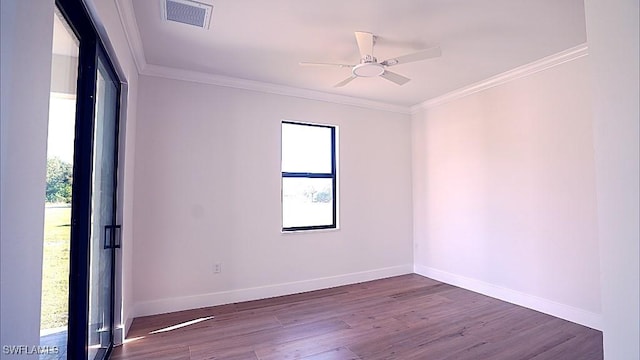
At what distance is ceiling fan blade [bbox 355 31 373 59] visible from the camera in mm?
2393

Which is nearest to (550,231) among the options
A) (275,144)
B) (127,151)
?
(275,144)

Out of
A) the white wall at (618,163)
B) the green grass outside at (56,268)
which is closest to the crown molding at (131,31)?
the green grass outside at (56,268)

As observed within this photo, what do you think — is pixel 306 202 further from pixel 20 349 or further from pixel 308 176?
pixel 20 349

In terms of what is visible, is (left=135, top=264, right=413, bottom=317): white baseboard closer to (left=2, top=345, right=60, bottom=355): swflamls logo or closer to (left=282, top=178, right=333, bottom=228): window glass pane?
(left=282, top=178, right=333, bottom=228): window glass pane

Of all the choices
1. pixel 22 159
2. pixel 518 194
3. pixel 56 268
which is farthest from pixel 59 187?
pixel 518 194

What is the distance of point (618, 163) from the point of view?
1.23m

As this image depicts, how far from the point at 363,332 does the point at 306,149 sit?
2.42 m

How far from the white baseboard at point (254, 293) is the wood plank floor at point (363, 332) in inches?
3.8

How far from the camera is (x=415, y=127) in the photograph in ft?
16.2

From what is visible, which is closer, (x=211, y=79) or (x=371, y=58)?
(x=371, y=58)

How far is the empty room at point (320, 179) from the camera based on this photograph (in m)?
1.23

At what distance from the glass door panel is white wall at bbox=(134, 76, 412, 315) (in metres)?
0.74

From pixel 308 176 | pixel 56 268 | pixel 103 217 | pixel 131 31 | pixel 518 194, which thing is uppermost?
pixel 131 31

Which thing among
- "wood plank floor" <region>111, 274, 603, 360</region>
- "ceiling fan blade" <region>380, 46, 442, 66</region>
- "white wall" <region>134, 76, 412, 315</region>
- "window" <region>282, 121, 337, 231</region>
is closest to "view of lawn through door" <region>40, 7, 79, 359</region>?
"wood plank floor" <region>111, 274, 603, 360</region>
